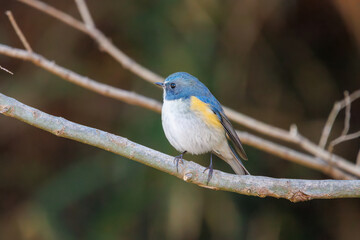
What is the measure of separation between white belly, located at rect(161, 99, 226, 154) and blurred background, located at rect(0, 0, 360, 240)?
3.32ft

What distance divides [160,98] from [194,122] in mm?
1445

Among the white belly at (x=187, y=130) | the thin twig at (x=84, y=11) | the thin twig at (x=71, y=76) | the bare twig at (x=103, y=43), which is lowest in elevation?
the white belly at (x=187, y=130)

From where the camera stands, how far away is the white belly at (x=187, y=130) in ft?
8.96

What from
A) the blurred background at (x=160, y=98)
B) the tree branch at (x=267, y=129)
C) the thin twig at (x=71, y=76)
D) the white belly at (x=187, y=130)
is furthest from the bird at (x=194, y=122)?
the blurred background at (x=160, y=98)

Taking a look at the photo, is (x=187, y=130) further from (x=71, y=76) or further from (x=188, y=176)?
(x=71, y=76)

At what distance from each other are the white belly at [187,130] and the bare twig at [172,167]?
43 cm

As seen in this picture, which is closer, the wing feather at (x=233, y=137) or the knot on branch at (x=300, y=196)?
the knot on branch at (x=300, y=196)

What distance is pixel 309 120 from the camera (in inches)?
181

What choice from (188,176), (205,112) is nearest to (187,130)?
(205,112)

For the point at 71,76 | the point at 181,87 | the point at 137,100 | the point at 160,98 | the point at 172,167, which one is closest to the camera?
the point at 172,167

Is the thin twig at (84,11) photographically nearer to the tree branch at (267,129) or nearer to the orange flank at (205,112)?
the tree branch at (267,129)

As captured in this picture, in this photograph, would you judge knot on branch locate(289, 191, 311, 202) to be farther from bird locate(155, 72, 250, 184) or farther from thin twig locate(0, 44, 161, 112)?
thin twig locate(0, 44, 161, 112)

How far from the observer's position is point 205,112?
9.25 feet

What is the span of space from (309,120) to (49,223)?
2.77 meters
